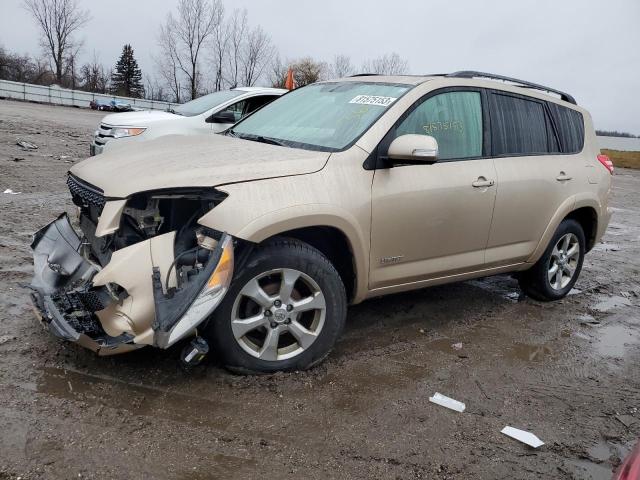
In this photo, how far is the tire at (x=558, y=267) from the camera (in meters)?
4.96

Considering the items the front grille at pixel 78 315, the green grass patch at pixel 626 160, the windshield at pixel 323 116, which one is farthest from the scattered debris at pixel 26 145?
the green grass patch at pixel 626 160

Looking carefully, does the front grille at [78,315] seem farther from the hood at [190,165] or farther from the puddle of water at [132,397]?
the hood at [190,165]

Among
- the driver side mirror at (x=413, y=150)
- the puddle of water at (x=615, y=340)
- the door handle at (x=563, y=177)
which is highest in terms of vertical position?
the driver side mirror at (x=413, y=150)

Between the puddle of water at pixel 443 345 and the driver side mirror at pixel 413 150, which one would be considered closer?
the driver side mirror at pixel 413 150

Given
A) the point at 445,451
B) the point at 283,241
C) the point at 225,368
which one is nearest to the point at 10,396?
the point at 225,368

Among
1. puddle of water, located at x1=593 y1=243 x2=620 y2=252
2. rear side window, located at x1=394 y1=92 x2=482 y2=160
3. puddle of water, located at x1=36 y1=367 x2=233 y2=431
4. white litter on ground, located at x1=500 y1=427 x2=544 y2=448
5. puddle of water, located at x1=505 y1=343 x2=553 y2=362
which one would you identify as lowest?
puddle of water, located at x1=505 y1=343 x2=553 y2=362

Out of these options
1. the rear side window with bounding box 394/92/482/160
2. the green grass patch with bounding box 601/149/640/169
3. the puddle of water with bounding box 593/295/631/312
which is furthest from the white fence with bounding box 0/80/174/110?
the puddle of water with bounding box 593/295/631/312

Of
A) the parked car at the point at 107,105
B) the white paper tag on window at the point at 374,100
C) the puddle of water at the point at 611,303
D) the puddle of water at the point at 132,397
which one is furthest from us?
the parked car at the point at 107,105

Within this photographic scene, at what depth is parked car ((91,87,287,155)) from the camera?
8344mm

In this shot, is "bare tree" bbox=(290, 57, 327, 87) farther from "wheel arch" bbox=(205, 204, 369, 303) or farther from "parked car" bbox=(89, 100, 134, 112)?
"wheel arch" bbox=(205, 204, 369, 303)

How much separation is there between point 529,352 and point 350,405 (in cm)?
174

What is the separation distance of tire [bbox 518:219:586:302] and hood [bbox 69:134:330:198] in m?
2.63

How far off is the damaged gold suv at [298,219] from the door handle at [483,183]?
0.04 ft

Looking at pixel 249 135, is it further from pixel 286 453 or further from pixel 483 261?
pixel 286 453
